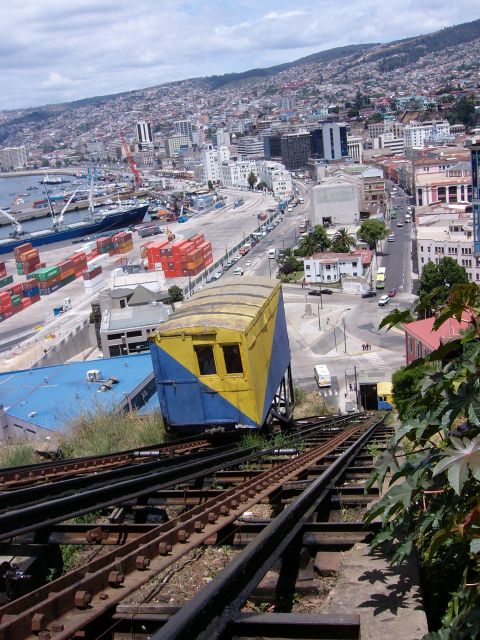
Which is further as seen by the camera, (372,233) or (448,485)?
(372,233)

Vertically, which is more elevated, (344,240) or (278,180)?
(278,180)

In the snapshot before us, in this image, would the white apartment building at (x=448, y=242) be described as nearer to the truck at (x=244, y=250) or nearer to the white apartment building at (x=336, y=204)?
the white apartment building at (x=336, y=204)

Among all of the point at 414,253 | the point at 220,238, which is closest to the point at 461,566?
the point at 414,253

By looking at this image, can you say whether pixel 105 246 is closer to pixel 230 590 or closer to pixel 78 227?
pixel 78 227

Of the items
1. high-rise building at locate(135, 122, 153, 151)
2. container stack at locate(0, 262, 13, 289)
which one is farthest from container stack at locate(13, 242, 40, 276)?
high-rise building at locate(135, 122, 153, 151)

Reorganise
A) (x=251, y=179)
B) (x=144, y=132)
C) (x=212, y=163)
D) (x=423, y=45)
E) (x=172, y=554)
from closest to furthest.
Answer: (x=172, y=554), (x=251, y=179), (x=212, y=163), (x=144, y=132), (x=423, y=45)

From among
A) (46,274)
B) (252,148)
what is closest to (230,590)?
(46,274)

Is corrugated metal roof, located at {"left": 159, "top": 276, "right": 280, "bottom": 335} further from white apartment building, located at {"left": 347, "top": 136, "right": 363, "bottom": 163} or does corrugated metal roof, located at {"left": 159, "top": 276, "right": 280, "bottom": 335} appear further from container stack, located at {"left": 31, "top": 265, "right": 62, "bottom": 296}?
white apartment building, located at {"left": 347, "top": 136, "right": 363, "bottom": 163}
